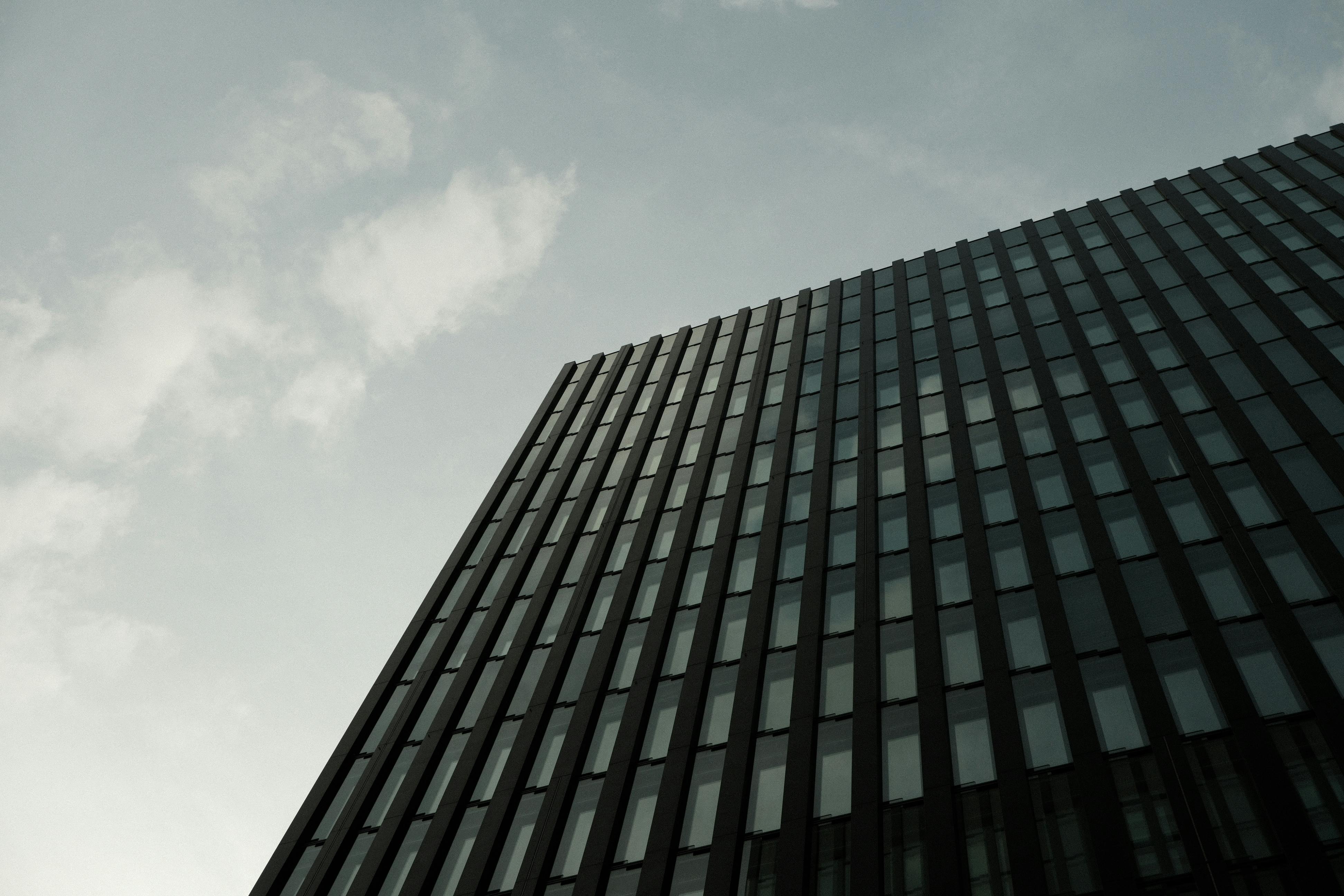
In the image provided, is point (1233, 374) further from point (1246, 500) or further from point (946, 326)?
point (946, 326)

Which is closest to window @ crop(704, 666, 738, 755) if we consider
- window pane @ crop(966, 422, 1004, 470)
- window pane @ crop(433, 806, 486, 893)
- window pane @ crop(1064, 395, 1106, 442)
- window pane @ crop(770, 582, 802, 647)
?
window pane @ crop(770, 582, 802, 647)

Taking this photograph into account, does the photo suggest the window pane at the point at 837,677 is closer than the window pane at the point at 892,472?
Yes

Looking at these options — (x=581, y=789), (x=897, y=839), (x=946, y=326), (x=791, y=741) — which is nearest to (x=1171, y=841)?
(x=897, y=839)

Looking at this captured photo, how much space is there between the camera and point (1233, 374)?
28109 mm

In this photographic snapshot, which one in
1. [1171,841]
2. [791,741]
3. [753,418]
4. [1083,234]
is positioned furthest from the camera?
[1083,234]

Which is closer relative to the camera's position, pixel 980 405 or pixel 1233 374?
pixel 1233 374

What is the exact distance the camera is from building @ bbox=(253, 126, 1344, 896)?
60.1 ft

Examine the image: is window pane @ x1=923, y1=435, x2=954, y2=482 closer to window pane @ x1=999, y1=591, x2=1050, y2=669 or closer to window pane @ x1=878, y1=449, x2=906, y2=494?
window pane @ x1=878, y1=449, x2=906, y2=494

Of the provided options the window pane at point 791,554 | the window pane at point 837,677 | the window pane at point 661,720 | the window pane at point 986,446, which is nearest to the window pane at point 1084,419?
the window pane at point 986,446

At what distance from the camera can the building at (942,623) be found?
60.1 feet

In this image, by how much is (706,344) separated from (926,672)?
28046 mm

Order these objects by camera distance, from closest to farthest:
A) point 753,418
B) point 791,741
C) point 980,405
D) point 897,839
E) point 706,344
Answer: point 897,839 < point 791,741 < point 980,405 < point 753,418 < point 706,344

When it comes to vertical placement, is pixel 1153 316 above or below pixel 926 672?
above

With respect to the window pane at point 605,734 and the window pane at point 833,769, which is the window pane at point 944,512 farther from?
the window pane at point 605,734
